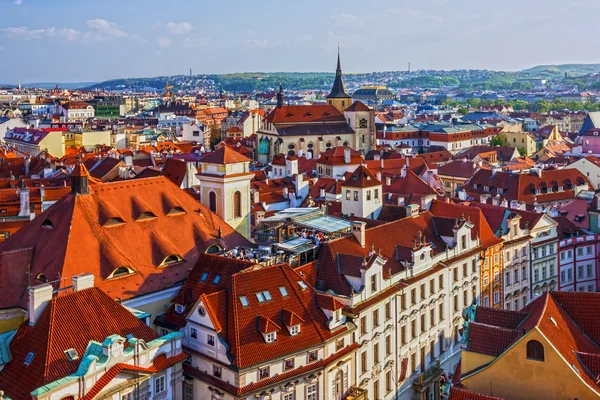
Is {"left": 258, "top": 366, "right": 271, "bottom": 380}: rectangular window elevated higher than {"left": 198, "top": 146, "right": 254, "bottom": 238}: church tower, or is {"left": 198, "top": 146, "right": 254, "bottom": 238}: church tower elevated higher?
{"left": 198, "top": 146, "right": 254, "bottom": 238}: church tower

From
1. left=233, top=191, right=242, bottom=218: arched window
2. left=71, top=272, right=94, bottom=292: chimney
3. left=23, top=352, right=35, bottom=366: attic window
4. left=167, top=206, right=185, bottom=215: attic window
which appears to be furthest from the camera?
left=233, top=191, right=242, bottom=218: arched window

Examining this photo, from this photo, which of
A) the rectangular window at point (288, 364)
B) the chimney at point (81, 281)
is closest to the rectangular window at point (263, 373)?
the rectangular window at point (288, 364)

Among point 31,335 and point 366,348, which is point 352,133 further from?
point 31,335

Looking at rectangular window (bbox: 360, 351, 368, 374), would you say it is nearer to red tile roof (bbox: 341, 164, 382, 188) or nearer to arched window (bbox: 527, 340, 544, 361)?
arched window (bbox: 527, 340, 544, 361)

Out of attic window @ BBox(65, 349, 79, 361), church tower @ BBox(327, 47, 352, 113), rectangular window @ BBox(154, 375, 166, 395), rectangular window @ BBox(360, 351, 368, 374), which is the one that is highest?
church tower @ BBox(327, 47, 352, 113)

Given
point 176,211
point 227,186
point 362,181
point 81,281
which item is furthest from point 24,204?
point 81,281

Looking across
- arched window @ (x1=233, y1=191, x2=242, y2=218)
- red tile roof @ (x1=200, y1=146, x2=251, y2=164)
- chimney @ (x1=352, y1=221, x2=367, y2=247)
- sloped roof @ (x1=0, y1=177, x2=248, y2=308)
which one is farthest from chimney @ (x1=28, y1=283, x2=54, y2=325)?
chimney @ (x1=352, y1=221, x2=367, y2=247)

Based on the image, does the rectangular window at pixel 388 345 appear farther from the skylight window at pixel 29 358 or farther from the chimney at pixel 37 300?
the skylight window at pixel 29 358
